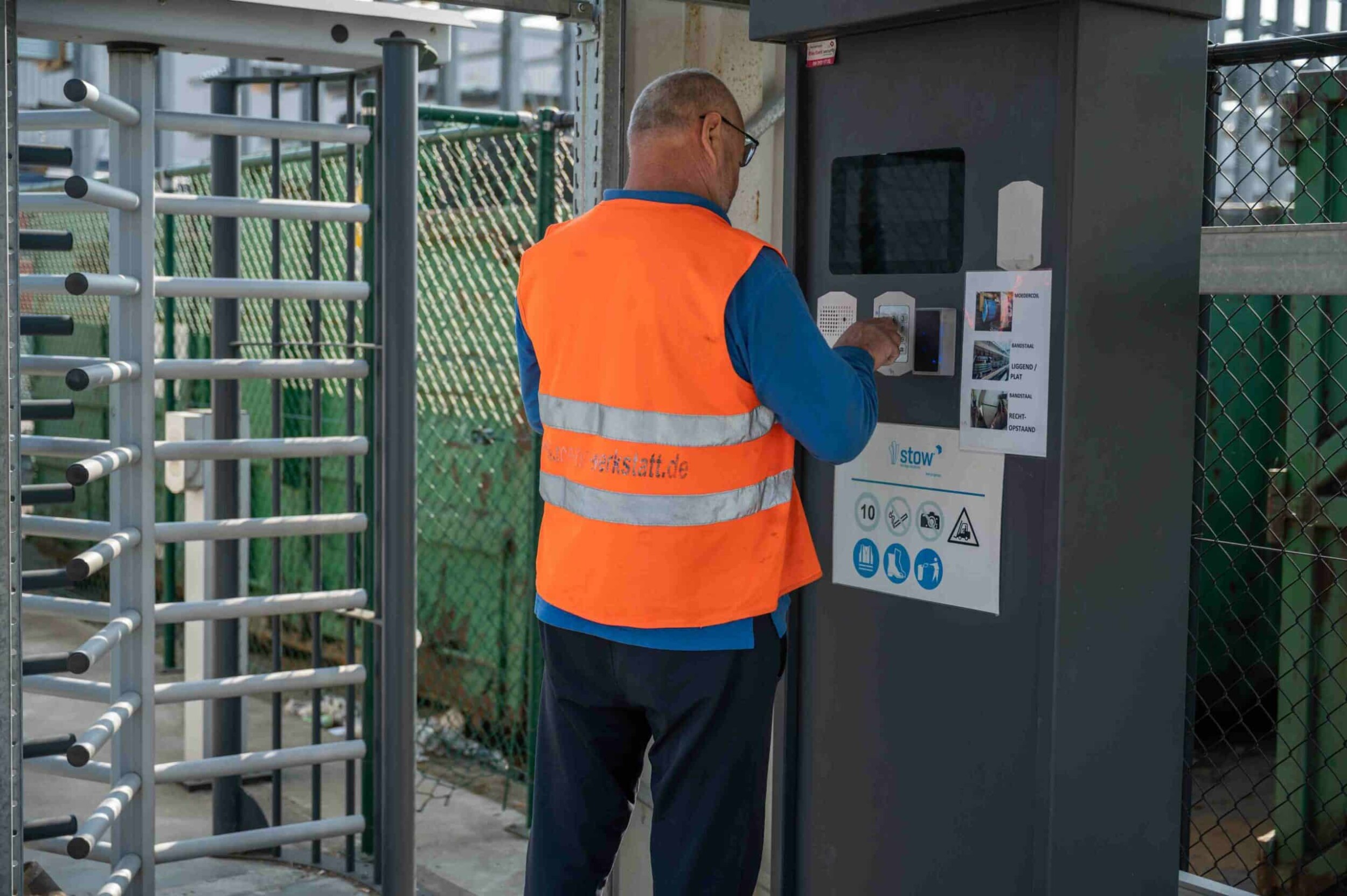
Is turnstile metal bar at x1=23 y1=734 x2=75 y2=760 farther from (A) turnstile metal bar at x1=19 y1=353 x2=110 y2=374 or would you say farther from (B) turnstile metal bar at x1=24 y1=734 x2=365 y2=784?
(A) turnstile metal bar at x1=19 y1=353 x2=110 y2=374

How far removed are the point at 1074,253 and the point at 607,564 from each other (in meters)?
0.96

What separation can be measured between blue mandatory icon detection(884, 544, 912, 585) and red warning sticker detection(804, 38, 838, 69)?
94cm

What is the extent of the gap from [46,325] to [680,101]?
1.61 meters

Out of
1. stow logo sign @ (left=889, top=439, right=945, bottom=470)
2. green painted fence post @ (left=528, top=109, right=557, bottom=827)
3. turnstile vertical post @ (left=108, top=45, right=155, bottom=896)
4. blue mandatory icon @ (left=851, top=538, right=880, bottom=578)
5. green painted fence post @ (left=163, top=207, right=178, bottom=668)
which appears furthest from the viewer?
green painted fence post @ (left=163, top=207, right=178, bottom=668)

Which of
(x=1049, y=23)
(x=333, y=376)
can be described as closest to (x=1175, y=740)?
(x=1049, y=23)

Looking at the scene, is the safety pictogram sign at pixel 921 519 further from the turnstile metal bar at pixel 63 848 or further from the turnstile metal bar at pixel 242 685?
the turnstile metal bar at pixel 63 848

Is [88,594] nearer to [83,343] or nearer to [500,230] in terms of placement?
[83,343]

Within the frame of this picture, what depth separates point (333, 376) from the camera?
3771 millimetres

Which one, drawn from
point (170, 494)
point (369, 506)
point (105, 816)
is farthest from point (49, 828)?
point (170, 494)

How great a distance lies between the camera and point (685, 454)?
2402mm

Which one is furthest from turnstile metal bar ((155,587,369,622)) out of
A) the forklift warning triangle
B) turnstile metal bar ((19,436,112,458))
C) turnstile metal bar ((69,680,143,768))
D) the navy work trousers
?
the forklift warning triangle

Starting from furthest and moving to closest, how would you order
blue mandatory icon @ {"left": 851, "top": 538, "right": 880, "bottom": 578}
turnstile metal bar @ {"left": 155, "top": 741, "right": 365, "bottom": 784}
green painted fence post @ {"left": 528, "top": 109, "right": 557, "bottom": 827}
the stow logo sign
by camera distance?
green painted fence post @ {"left": 528, "top": 109, "right": 557, "bottom": 827}, turnstile metal bar @ {"left": 155, "top": 741, "right": 365, "bottom": 784}, blue mandatory icon @ {"left": 851, "top": 538, "right": 880, "bottom": 578}, the stow logo sign

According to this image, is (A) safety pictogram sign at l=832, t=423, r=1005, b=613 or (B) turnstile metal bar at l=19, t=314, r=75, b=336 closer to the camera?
(A) safety pictogram sign at l=832, t=423, r=1005, b=613

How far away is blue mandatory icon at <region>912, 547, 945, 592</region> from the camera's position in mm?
2498
